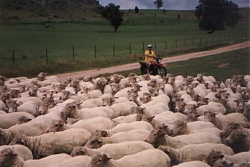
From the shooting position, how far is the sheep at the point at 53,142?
9.06 metres

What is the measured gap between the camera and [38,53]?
36.4 meters

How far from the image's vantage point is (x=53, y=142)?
9.18 meters

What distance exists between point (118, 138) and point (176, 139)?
1.50 metres

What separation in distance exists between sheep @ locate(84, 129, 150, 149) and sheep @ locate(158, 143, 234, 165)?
1.14 metres

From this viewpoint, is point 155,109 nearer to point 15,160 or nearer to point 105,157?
point 105,157

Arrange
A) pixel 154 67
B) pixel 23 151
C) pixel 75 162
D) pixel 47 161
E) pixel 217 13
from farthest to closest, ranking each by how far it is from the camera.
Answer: pixel 217 13 < pixel 154 67 < pixel 23 151 < pixel 47 161 < pixel 75 162

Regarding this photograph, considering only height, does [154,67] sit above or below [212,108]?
above

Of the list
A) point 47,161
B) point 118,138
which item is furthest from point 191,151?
point 47,161

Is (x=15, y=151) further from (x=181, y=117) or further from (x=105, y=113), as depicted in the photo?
(x=181, y=117)

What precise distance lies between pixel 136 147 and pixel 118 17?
2223 inches

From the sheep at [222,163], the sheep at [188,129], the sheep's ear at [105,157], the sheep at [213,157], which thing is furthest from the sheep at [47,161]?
the sheep at [188,129]

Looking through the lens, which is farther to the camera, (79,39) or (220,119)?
(79,39)

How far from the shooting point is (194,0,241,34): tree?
20748 mm

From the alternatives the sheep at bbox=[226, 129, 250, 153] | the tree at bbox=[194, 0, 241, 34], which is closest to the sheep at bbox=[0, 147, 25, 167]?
the sheep at bbox=[226, 129, 250, 153]
